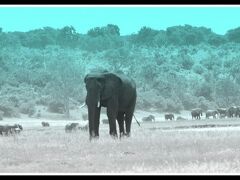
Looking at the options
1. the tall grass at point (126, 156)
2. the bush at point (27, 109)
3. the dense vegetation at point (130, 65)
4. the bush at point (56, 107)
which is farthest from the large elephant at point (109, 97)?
the bush at point (56, 107)

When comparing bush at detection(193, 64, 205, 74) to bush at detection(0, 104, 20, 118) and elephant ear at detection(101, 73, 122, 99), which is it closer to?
bush at detection(0, 104, 20, 118)

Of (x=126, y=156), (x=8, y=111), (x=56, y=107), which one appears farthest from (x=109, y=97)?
(x=56, y=107)

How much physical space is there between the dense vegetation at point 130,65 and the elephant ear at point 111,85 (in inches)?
1486

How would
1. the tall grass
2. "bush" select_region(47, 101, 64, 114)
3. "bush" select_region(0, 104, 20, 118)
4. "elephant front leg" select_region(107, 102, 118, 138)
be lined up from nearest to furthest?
1. the tall grass
2. "elephant front leg" select_region(107, 102, 118, 138)
3. "bush" select_region(0, 104, 20, 118)
4. "bush" select_region(47, 101, 64, 114)

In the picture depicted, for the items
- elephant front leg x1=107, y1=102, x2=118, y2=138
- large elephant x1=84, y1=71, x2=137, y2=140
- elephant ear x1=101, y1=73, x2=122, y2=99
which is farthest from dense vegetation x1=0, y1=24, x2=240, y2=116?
elephant front leg x1=107, y1=102, x2=118, y2=138

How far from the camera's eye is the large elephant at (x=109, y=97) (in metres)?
20.8

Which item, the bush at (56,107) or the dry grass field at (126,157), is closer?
the dry grass field at (126,157)

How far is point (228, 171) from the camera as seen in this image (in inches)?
475

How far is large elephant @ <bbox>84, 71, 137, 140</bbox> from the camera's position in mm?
20812

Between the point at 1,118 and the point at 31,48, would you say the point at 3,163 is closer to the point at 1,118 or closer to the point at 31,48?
the point at 1,118

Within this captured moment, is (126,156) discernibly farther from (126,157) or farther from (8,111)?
(8,111)

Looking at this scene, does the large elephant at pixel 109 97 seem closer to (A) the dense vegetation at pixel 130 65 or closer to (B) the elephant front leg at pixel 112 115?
(B) the elephant front leg at pixel 112 115

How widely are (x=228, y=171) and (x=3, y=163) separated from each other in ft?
17.7

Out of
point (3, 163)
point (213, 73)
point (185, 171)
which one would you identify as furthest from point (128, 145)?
point (213, 73)
